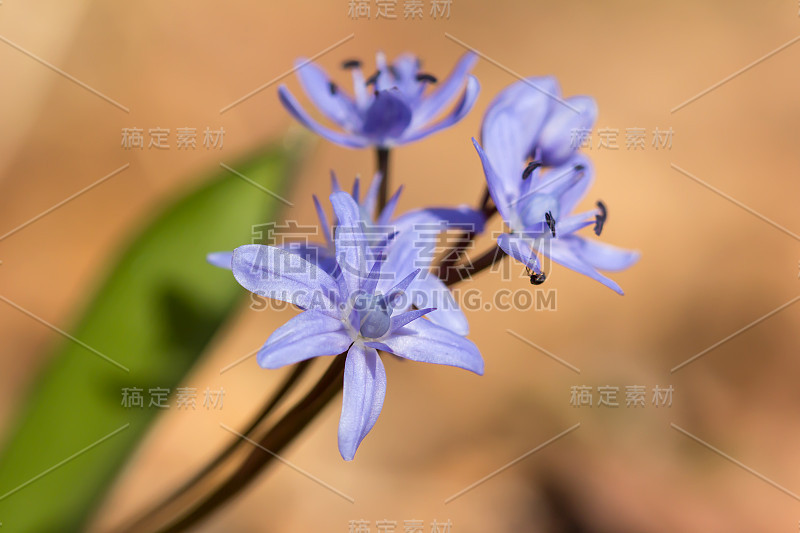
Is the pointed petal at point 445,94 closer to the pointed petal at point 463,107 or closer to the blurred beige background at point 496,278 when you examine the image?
the pointed petal at point 463,107

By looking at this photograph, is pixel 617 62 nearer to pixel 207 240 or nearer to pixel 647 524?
pixel 647 524

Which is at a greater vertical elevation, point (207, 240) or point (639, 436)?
point (207, 240)

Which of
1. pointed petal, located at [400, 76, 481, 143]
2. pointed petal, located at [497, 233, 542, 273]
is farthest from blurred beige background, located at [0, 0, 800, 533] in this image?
pointed petal, located at [497, 233, 542, 273]

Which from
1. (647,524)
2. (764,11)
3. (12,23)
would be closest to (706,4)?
(764,11)

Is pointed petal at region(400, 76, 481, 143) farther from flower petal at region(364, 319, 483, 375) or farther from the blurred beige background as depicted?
the blurred beige background

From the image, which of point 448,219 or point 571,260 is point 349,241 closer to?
point 448,219

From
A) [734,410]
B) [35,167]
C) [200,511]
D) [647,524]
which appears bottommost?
[647,524]

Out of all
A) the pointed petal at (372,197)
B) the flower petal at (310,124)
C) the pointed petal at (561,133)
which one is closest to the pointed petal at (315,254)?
the pointed petal at (372,197)
